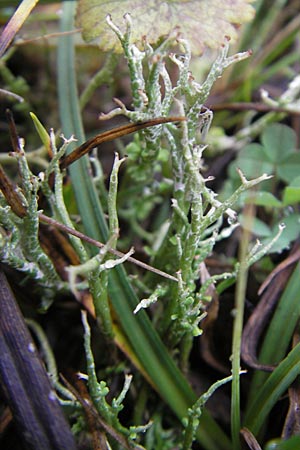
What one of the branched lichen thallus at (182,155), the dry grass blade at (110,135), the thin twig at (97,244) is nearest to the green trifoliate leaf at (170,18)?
the branched lichen thallus at (182,155)

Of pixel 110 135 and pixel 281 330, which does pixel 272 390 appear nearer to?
pixel 281 330

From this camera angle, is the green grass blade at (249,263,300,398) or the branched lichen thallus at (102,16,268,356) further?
the green grass blade at (249,263,300,398)

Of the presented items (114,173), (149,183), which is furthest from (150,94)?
(149,183)

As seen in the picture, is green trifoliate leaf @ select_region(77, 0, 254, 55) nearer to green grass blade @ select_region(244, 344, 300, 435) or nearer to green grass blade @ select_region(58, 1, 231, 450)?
green grass blade @ select_region(58, 1, 231, 450)

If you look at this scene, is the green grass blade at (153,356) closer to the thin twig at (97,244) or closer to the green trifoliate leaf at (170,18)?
the thin twig at (97,244)

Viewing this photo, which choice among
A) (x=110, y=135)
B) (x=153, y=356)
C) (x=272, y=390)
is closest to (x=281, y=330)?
(x=272, y=390)

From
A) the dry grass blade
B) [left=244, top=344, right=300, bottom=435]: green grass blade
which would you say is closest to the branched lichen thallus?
the dry grass blade

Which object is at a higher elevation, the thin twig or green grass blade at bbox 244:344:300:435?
the thin twig

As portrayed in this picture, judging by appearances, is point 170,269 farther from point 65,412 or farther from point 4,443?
point 4,443

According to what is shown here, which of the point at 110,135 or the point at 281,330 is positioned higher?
the point at 110,135
